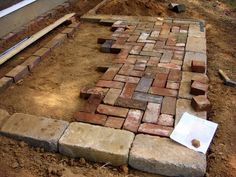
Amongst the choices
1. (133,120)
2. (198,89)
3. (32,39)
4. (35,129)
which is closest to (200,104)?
(198,89)

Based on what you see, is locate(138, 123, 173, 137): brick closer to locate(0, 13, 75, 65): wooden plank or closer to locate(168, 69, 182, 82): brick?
locate(168, 69, 182, 82): brick

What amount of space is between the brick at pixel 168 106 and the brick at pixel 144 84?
0.30 metres

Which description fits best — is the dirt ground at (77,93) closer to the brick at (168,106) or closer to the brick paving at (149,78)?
the brick paving at (149,78)

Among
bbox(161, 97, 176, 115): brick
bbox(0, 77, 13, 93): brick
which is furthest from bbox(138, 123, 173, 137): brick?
bbox(0, 77, 13, 93): brick

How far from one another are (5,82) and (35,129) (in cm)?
105

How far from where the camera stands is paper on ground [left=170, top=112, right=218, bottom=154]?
2.78m

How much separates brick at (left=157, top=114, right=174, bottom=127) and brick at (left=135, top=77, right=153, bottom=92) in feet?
1.73

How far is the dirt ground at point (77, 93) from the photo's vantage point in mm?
2639

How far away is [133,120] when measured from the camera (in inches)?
120

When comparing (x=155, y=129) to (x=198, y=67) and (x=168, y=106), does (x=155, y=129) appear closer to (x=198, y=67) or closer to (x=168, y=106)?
(x=168, y=106)

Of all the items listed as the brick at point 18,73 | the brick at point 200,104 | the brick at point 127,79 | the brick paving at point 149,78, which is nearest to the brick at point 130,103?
the brick paving at point 149,78

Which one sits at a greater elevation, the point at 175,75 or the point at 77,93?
the point at 175,75

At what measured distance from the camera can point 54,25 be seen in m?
5.45

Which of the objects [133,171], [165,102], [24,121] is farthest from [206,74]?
[24,121]
